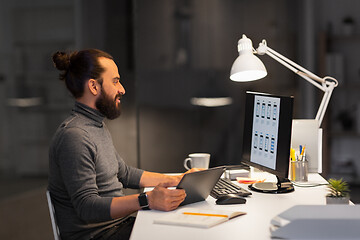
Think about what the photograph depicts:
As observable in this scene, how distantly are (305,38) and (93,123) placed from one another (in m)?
3.36

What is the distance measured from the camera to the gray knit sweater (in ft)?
5.73

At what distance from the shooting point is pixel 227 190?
1.95 metres

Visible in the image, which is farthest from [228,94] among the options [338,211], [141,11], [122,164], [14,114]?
[338,211]

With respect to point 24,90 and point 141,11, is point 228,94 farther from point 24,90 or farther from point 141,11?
point 24,90

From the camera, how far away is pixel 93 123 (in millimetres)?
1962

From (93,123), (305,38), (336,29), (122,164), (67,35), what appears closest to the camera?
(93,123)

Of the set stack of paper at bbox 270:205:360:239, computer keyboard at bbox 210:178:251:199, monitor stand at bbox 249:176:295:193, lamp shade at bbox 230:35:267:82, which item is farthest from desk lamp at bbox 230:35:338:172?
stack of paper at bbox 270:205:360:239

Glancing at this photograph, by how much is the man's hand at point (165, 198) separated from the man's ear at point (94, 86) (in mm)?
518

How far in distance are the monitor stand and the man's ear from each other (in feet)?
2.48

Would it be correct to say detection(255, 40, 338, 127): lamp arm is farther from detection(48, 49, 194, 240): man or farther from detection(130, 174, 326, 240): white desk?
→ detection(48, 49, 194, 240): man

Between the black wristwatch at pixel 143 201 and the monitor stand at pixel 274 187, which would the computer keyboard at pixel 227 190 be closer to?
the monitor stand at pixel 274 187

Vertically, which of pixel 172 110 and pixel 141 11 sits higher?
pixel 141 11

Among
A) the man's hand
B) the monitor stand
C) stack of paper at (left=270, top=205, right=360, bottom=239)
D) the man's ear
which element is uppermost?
the man's ear

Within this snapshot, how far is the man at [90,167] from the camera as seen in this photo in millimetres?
1737
